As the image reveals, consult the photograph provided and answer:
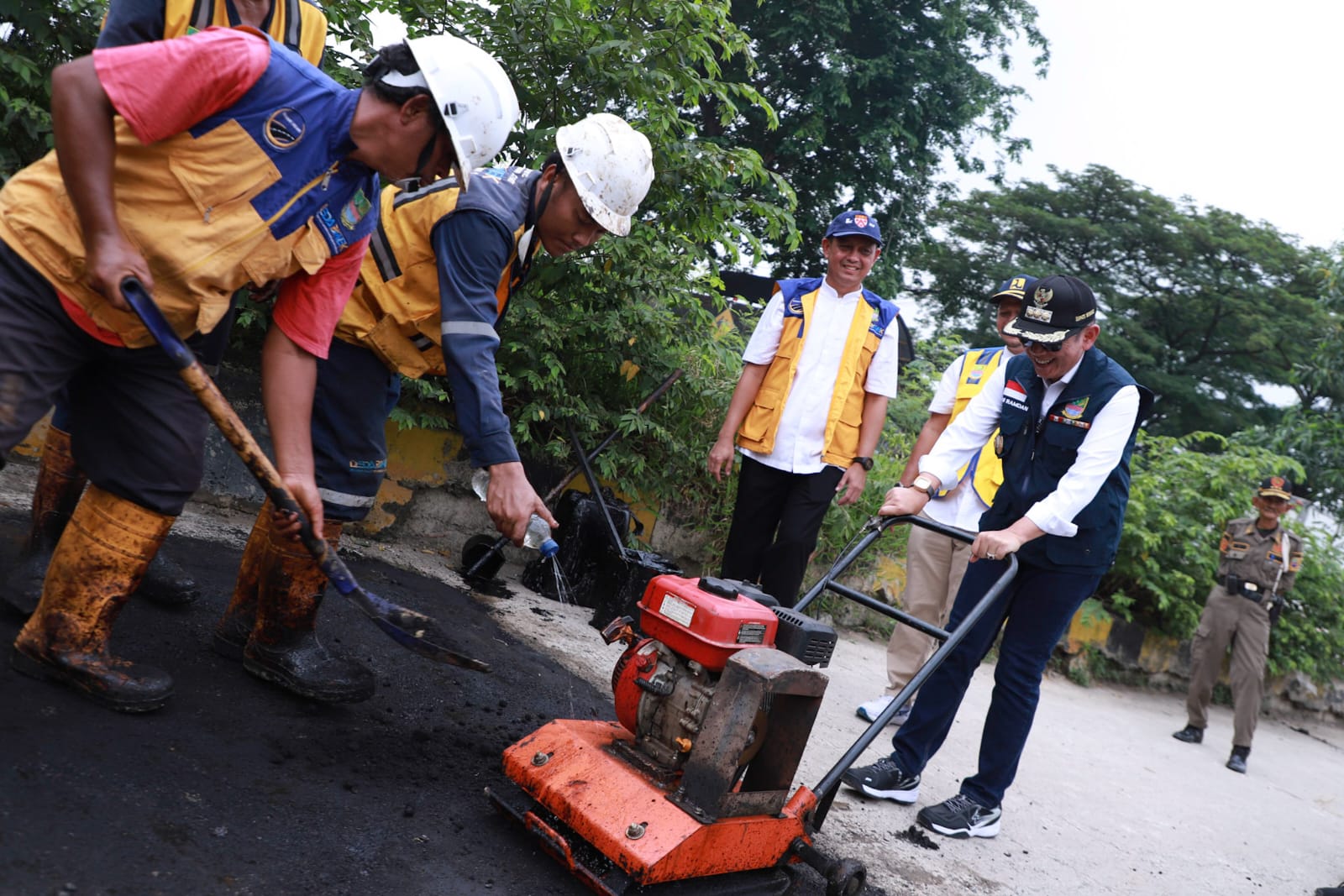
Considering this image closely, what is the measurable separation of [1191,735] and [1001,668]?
4.61 m

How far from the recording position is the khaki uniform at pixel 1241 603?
7379 millimetres

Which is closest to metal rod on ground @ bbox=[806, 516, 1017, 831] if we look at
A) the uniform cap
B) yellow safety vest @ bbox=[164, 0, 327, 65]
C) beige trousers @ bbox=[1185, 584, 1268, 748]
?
yellow safety vest @ bbox=[164, 0, 327, 65]

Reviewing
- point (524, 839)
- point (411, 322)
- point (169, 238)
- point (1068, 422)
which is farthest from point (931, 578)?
point (169, 238)

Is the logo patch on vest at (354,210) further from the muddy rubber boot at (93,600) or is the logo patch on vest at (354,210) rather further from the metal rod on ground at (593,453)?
the metal rod on ground at (593,453)

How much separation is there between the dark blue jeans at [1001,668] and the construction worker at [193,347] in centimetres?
283

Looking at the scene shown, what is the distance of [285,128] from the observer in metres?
2.45

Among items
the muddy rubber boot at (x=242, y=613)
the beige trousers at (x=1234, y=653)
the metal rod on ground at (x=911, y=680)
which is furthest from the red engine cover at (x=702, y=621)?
the beige trousers at (x=1234, y=653)

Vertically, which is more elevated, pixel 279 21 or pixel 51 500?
pixel 279 21

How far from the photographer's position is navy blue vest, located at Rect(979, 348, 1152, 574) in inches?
148

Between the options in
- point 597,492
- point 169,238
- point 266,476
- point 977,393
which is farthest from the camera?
point 597,492

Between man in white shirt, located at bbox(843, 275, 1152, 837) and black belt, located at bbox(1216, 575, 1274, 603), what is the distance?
439 centimetres

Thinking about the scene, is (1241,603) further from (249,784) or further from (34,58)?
(34,58)

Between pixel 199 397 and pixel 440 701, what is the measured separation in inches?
63.8

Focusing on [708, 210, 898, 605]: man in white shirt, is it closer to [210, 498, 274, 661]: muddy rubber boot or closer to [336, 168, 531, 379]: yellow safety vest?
[336, 168, 531, 379]: yellow safety vest
